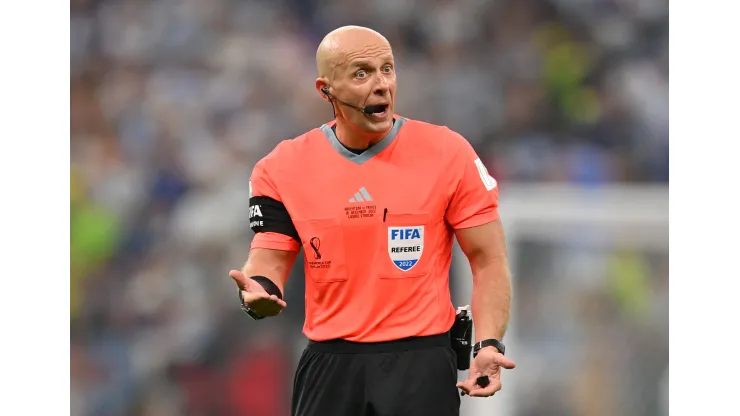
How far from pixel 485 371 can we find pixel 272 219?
2.78 feet

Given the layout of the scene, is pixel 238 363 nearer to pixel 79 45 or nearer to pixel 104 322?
pixel 104 322

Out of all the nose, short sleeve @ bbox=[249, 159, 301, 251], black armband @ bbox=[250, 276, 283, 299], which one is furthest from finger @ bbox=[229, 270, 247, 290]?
the nose

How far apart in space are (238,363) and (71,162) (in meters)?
1.52

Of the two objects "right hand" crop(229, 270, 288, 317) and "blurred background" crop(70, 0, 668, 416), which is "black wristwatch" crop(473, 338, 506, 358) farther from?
"blurred background" crop(70, 0, 668, 416)

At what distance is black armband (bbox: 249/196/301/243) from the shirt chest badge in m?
0.36

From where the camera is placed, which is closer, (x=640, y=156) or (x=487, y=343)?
(x=487, y=343)

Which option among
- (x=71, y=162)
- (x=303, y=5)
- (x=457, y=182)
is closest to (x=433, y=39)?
(x=303, y=5)

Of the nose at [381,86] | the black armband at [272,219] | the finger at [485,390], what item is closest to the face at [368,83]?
the nose at [381,86]

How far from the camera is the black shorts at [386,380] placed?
9.23 ft

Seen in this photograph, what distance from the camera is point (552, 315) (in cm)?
517

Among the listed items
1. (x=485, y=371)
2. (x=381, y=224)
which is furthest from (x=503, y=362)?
(x=381, y=224)

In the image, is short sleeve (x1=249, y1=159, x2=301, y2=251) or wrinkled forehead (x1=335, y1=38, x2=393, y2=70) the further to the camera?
short sleeve (x1=249, y1=159, x2=301, y2=251)

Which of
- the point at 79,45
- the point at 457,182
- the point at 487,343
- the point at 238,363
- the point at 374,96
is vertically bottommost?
the point at 238,363

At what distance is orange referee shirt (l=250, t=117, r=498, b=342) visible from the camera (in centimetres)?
288
